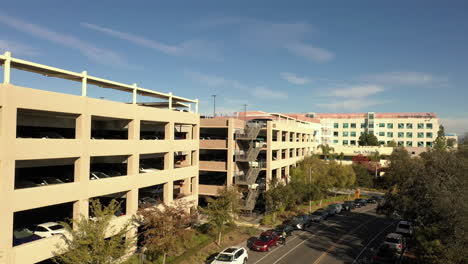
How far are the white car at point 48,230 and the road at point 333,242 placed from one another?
1588cm

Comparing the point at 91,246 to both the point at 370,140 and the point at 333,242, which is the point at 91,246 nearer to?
the point at 333,242

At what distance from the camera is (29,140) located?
2066 centimetres

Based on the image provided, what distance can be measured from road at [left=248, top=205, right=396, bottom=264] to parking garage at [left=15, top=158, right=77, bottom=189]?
17671mm

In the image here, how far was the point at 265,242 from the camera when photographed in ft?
107

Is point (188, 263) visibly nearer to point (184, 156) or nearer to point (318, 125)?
point (184, 156)

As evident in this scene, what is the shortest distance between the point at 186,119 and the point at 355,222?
90.9ft

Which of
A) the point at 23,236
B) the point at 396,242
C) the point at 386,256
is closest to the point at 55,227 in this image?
the point at 23,236

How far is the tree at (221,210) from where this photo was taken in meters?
33.8

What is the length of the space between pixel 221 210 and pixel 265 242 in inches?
213

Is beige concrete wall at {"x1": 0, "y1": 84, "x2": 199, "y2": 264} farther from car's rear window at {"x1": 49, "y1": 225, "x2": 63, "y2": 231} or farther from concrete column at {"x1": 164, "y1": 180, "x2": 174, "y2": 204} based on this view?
car's rear window at {"x1": 49, "y1": 225, "x2": 63, "y2": 231}

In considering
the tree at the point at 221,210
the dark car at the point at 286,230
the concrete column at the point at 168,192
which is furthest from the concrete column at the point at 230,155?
the concrete column at the point at 168,192

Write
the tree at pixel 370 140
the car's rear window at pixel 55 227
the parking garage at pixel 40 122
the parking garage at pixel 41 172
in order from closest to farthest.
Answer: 1. the parking garage at pixel 41 172
2. the car's rear window at pixel 55 227
3. the parking garage at pixel 40 122
4. the tree at pixel 370 140

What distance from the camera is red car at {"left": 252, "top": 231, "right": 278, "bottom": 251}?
32.2 metres

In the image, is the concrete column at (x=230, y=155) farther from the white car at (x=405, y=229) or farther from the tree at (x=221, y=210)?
the white car at (x=405, y=229)
